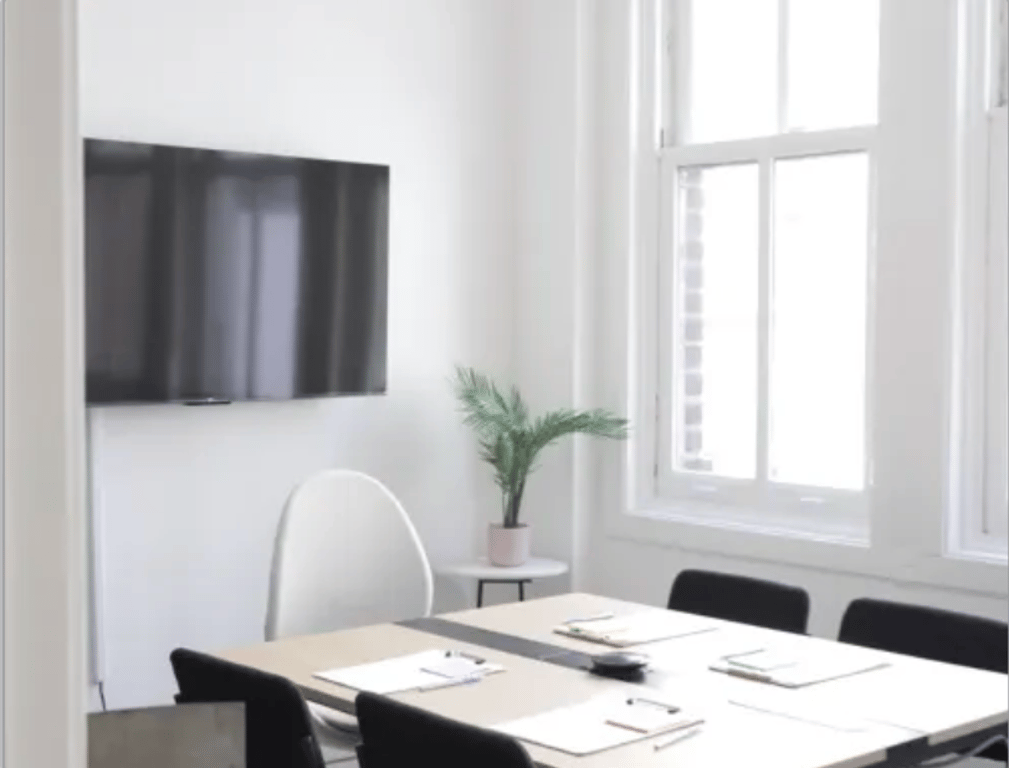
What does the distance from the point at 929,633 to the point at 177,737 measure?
2.63 metres

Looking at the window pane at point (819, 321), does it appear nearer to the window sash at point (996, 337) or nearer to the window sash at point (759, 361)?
the window sash at point (759, 361)

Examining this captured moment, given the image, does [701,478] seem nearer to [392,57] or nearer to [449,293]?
[449,293]

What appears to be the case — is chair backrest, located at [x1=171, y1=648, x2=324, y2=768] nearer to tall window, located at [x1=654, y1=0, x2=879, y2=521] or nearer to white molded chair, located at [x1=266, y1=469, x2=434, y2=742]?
white molded chair, located at [x1=266, y1=469, x2=434, y2=742]

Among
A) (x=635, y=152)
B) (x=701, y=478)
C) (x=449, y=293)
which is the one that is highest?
(x=635, y=152)

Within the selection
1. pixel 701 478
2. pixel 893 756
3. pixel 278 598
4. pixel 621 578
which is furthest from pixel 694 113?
pixel 893 756

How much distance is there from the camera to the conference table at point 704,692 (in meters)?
2.64

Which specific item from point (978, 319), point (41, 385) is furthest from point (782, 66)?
point (41, 385)

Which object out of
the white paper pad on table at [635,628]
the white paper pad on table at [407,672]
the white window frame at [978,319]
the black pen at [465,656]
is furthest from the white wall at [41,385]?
the white window frame at [978,319]

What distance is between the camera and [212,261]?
4910mm

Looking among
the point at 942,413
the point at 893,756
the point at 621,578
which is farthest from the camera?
the point at 621,578

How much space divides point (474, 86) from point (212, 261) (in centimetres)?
148

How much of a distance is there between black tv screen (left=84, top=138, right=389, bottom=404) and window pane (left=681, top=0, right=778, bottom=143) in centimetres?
123

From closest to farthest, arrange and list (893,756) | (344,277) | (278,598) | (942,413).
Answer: (893,756) < (278,598) < (942,413) < (344,277)

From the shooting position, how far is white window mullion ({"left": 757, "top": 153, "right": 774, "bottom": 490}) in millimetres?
5234
